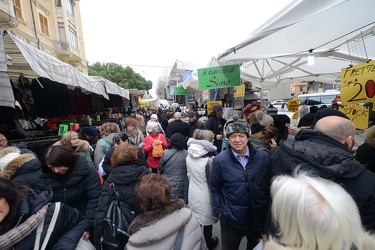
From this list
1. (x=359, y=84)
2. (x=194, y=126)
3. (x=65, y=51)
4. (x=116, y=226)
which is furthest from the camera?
(x=65, y=51)

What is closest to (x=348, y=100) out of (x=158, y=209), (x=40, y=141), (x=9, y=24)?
(x=158, y=209)

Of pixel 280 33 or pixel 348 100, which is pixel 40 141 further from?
pixel 348 100

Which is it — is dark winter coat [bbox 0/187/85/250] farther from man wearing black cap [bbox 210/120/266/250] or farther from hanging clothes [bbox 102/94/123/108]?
hanging clothes [bbox 102/94/123/108]

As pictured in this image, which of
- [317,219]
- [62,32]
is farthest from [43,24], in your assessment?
[317,219]

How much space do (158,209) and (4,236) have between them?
1066 millimetres

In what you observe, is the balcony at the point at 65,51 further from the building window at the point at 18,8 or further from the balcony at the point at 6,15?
the balcony at the point at 6,15

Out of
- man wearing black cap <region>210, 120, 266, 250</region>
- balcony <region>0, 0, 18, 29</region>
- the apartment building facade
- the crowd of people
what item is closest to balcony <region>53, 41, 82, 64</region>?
the apartment building facade

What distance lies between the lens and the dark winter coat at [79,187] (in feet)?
6.91

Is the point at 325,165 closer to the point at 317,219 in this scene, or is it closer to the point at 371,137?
the point at 317,219

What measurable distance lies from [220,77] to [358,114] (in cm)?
323

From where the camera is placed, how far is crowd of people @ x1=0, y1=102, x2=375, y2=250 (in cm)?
89

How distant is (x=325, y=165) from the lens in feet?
4.24

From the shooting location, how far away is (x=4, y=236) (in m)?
1.27

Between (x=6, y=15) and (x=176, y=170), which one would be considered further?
(x=6, y=15)
